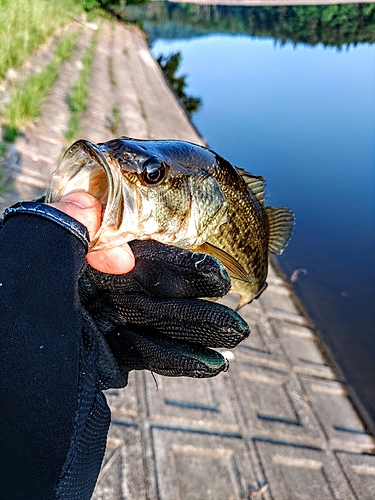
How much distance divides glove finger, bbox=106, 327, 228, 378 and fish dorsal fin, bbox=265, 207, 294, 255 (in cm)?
129

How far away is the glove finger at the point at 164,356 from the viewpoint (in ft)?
4.99

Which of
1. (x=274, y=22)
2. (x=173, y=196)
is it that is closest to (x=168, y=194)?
(x=173, y=196)

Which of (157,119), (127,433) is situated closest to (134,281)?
(127,433)

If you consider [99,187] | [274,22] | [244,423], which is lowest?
[244,423]

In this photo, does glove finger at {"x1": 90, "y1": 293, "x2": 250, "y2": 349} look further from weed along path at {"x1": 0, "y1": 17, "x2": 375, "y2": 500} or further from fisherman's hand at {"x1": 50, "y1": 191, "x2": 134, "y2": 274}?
weed along path at {"x1": 0, "y1": 17, "x2": 375, "y2": 500}

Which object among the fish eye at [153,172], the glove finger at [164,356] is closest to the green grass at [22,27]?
the fish eye at [153,172]

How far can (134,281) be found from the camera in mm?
1635

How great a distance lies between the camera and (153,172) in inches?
63.1

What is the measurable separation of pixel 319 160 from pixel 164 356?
11698 millimetres

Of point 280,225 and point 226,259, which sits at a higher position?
point 226,259

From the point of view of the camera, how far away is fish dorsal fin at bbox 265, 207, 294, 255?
2.66 metres

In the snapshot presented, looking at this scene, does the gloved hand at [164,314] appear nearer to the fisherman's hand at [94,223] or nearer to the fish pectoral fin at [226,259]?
the fisherman's hand at [94,223]

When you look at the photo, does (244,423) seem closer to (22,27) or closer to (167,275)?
(167,275)

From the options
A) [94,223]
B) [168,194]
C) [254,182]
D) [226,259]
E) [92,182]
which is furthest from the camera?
[254,182]
